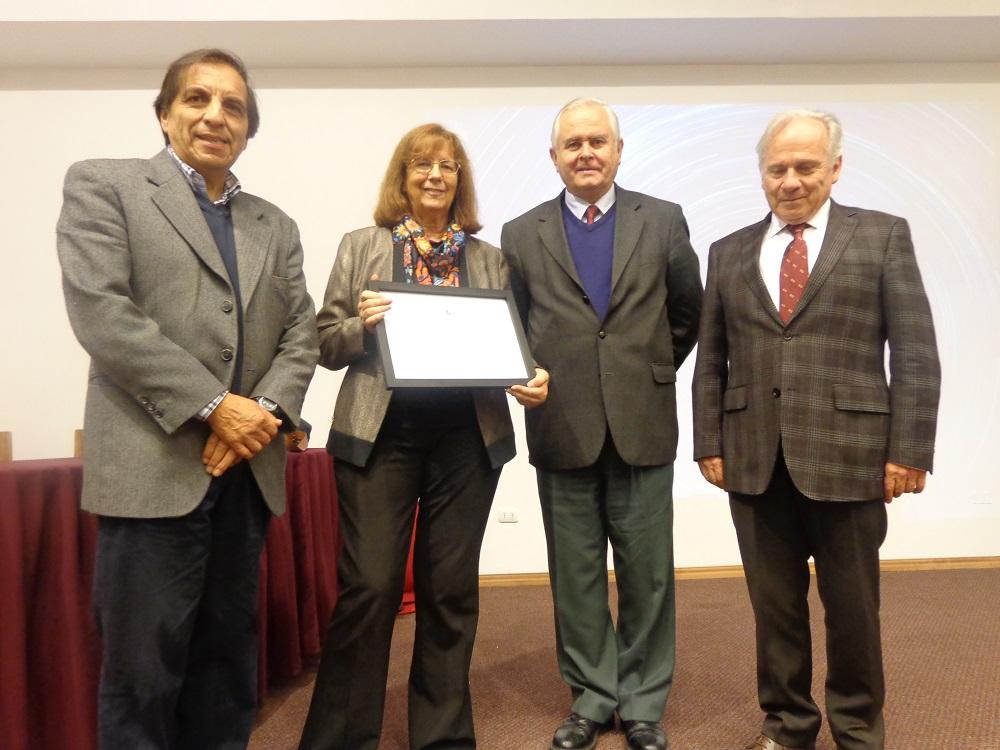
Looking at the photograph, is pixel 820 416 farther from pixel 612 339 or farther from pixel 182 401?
pixel 182 401

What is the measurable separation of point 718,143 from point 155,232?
3.63 m

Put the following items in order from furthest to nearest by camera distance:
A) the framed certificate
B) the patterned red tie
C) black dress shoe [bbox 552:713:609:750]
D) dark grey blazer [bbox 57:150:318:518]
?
black dress shoe [bbox 552:713:609:750]
the patterned red tie
the framed certificate
dark grey blazer [bbox 57:150:318:518]

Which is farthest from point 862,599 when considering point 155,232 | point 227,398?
point 155,232

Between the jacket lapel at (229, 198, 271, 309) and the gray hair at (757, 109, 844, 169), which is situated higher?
the gray hair at (757, 109, 844, 169)

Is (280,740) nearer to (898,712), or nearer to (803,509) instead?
(803,509)

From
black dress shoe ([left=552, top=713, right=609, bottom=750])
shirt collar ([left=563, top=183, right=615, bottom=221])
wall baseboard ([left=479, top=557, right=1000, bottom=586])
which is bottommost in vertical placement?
wall baseboard ([left=479, top=557, right=1000, bottom=586])

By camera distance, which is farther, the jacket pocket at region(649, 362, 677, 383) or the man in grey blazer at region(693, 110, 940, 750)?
the jacket pocket at region(649, 362, 677, 383)

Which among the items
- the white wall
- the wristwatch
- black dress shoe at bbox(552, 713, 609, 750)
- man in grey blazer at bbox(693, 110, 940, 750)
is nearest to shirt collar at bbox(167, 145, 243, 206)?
the wristwatch

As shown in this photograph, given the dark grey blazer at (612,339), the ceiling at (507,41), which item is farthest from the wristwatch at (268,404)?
the ceiling at (507,41)

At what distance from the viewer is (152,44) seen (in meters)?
4.03

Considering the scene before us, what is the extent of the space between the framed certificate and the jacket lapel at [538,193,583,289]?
285mm

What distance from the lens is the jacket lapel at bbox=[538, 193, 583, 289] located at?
203cm

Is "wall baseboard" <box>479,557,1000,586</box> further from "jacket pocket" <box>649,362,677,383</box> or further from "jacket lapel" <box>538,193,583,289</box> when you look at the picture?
"jacket lapel" <box>538,193,583,289</box>

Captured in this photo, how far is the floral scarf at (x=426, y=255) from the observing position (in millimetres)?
1827
